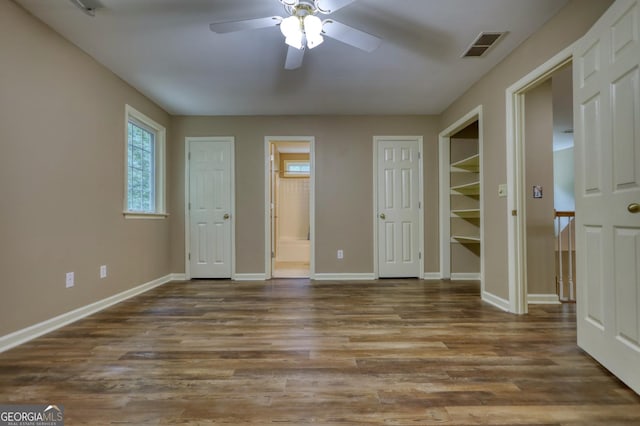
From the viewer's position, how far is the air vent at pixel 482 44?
2488 mm

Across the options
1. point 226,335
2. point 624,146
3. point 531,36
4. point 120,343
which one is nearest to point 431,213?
point 531,36

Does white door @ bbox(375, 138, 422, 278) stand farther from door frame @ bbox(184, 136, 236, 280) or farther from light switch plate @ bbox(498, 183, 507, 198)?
door frame @ bbox(184, 136, 236, 280)

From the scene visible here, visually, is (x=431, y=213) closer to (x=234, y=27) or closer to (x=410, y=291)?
(x=410, y=291)

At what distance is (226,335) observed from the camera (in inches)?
90.0

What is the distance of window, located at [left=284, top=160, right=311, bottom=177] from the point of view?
725cm

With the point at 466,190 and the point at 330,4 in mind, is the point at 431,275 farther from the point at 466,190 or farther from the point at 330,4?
the point at 330,4

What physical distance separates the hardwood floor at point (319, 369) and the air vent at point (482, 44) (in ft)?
7.67

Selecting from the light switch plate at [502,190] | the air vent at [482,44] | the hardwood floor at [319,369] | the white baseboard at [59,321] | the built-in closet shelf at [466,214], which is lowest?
the hardwood floor at [319,369]

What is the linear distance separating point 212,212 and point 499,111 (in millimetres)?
3723

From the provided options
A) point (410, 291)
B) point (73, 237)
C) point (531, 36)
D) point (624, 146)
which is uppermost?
point (531, 36)

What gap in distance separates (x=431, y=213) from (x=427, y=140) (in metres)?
1.06

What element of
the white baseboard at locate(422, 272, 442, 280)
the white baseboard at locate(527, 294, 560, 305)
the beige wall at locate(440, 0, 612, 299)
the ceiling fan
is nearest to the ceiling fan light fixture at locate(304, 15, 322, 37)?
the ceiling fan

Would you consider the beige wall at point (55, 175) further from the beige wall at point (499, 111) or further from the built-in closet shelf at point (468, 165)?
the built-in closet shelf at point (468, 165)

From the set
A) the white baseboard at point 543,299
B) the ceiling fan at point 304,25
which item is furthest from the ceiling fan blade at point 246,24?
the white baseboard at point 543,299
